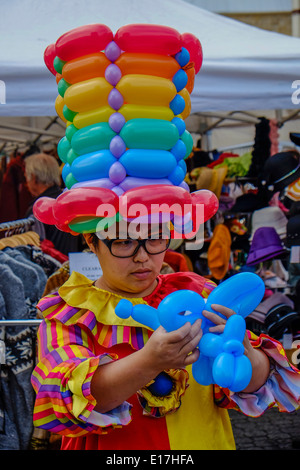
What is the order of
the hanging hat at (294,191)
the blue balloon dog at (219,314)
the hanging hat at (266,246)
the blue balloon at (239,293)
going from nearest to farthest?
1. the blue balloon dog at (219,314)
2. the blue balloon at (239,293)
3. the hanging hat at (294,191)
4. the hanging hat at (266,246)

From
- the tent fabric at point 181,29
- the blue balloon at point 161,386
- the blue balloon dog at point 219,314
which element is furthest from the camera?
the tent fabric at point 181,29

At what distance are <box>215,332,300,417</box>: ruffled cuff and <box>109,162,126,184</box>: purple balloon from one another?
1.80 feet

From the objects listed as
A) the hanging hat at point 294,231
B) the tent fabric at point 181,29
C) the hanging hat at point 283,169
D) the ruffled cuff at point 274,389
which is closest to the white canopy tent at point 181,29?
the tent fabric at point 181,29

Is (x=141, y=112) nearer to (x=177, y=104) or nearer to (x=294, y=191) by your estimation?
(x=177, y=104)

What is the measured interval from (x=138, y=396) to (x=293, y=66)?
2.11 m

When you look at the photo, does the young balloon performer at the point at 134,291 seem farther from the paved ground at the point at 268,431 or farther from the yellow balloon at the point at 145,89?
the paved ground at the point at 268,431

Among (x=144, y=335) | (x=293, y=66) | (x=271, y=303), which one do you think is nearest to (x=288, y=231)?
(x=271, y=303)

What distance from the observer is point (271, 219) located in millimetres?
3842

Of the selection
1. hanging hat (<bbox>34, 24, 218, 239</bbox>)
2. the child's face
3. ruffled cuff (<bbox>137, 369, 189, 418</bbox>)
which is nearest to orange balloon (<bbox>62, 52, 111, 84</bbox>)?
hanging hat (<bbox>34, 24, 218, 239</bbox>)

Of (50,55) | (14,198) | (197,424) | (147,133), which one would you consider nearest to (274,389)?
(197,424)

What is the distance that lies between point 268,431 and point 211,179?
2025 mm

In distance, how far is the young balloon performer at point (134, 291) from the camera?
1.16 metres
